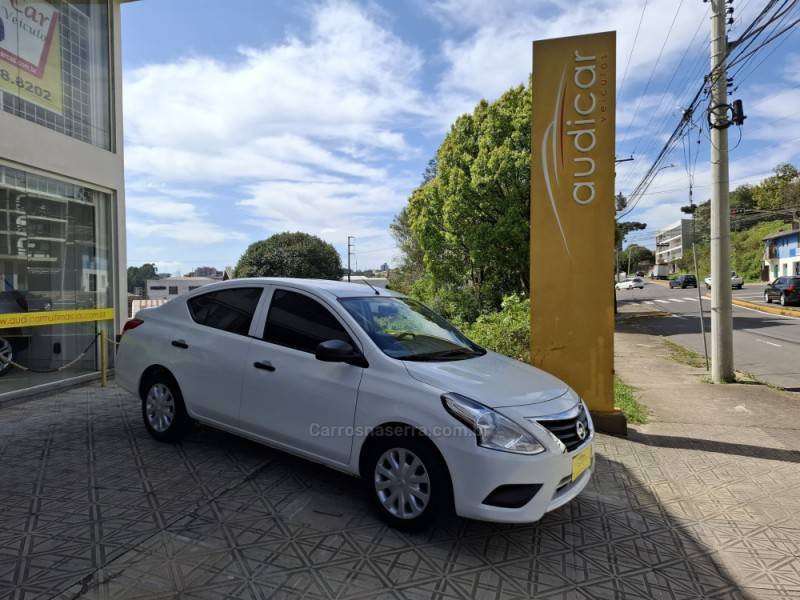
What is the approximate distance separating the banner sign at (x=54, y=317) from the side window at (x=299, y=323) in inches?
182

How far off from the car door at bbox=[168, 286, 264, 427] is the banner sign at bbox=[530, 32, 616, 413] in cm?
311

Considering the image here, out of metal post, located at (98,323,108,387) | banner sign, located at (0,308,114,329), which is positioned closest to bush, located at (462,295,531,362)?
metal post, located at (98,323,108,387)

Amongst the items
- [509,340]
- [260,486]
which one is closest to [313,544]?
[260,486]

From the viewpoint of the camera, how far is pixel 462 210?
1570cm

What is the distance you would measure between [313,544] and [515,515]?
1237 millimetres

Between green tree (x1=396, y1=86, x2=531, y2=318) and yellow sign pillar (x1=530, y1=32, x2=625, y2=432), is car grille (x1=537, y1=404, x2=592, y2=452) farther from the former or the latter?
green tree (x1=396, y1=86, x2=531, y2=318)

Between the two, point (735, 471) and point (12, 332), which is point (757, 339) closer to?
point (735, 471)

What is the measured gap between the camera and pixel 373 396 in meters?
3.42

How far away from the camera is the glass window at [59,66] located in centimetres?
719

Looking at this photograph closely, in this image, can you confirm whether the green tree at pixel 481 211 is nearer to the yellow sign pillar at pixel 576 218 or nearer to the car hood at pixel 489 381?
the yellow sign pillar at pixel 576 218

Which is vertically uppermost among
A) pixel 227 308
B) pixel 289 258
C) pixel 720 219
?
pixel 289 258

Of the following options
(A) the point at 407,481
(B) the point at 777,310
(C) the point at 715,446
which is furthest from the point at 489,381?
(B) the point at 777,310

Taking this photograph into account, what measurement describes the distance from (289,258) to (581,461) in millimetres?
50672

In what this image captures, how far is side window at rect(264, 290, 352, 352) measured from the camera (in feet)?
12.8
